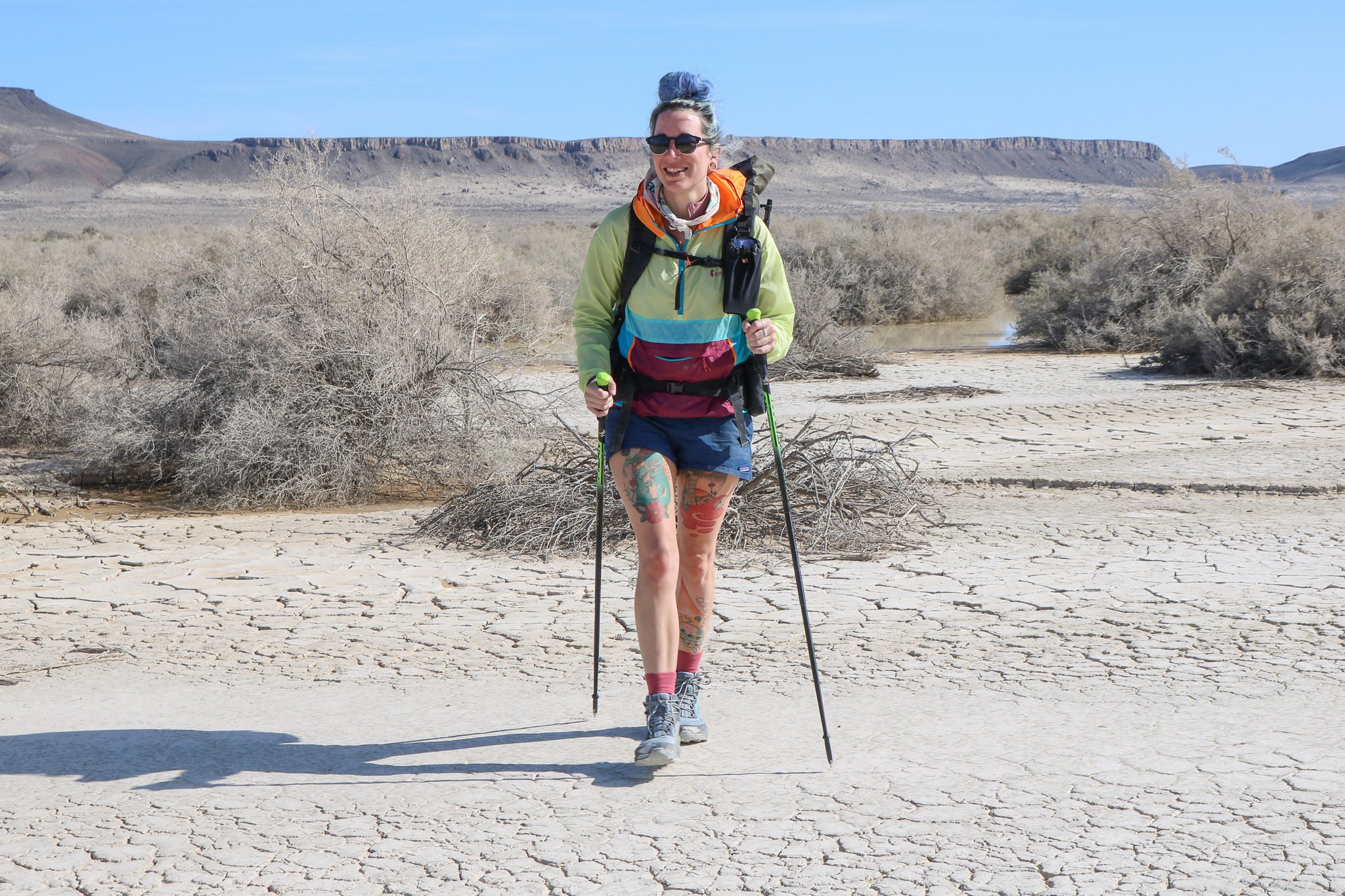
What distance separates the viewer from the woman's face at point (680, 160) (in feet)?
12.0

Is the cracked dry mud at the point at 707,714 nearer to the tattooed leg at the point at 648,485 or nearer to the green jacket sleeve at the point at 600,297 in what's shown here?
the tattooed leg at the point at 648,485

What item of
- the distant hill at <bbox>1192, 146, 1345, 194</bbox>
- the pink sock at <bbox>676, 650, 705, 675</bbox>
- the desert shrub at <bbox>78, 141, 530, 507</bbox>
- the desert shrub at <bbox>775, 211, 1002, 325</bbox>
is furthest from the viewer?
the distant hill at <bbox>1192, 146, 1345, 194</bbox>

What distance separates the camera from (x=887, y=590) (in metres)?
6.00

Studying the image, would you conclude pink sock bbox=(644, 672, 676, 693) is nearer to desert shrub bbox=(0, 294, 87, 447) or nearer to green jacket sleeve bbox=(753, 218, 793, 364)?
green jacket sleeve bbox=(753, 218, 793, 364)

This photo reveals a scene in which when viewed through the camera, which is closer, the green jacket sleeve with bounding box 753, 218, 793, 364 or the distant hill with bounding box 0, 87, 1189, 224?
the green jacket sleeve with bounding box 753, 218, 793, 364

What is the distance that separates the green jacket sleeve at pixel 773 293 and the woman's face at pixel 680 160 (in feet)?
0.79

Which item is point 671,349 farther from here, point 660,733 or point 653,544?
point 660,733

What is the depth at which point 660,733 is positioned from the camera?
3.72m

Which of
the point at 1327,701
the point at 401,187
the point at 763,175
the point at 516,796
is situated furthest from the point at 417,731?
the point at 401,187

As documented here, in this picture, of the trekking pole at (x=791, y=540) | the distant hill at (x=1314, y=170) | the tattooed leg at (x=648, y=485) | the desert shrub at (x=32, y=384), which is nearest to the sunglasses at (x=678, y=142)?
the trekking pole at (x=791, y=540)

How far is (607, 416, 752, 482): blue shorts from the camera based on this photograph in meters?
3.79

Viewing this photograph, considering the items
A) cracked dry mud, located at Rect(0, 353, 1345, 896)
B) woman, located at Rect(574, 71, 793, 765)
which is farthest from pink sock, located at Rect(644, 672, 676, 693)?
cracked dry mud, located at Rect(0, 353, 1345, 896)

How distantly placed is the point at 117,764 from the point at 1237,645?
4.05 metres

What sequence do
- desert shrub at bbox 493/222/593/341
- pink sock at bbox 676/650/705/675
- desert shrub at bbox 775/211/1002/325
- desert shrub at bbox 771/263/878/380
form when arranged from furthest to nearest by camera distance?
desert shrub at bbox 775/211/1002/325 < desert shrub at bbox 771/263/878/380 < desert shrub at bbox 493/222/593/341 < pink sock at bbox 676/650/705/675
